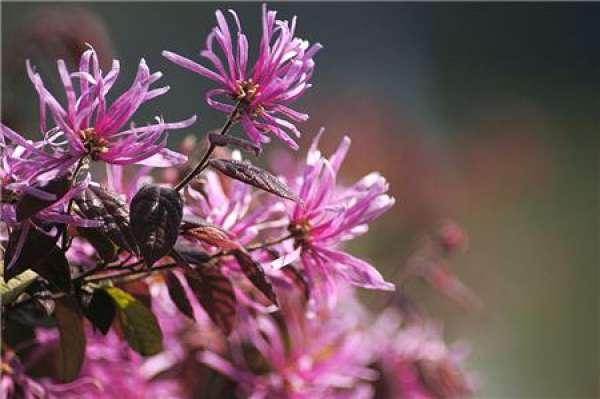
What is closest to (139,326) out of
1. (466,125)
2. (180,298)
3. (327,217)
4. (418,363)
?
(180,298)

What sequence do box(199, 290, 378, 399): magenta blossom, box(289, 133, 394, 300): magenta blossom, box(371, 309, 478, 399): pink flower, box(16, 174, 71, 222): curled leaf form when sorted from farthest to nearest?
box(371, 309, 478, 399): pink flower
box(199, 290, 378, 399): magenta blossom
box(289, 133, 394, 300): magenta blossom
box(16, 174, 71, 222): curled leaf

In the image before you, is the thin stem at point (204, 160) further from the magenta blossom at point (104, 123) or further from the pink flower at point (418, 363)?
the pink flower at point (418, 363)

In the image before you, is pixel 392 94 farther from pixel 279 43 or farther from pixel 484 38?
pixel 279 43

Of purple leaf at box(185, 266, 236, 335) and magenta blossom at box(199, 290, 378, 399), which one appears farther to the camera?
magenta blossom at box(199, 290, 378, 399)

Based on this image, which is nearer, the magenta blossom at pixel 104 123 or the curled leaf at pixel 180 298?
the magenta blossom at pixel 104 123

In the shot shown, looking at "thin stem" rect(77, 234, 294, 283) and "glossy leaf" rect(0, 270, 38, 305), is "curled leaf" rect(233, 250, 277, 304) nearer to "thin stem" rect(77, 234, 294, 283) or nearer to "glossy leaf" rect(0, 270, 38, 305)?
"thin stem" rect(77, 234, 294, 283)

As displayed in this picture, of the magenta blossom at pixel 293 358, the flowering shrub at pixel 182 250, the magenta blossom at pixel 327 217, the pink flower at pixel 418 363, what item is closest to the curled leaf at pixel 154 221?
the flowering shrub at pixel 182 250

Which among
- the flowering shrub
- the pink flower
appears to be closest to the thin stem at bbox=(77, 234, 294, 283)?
the flowering shrub
